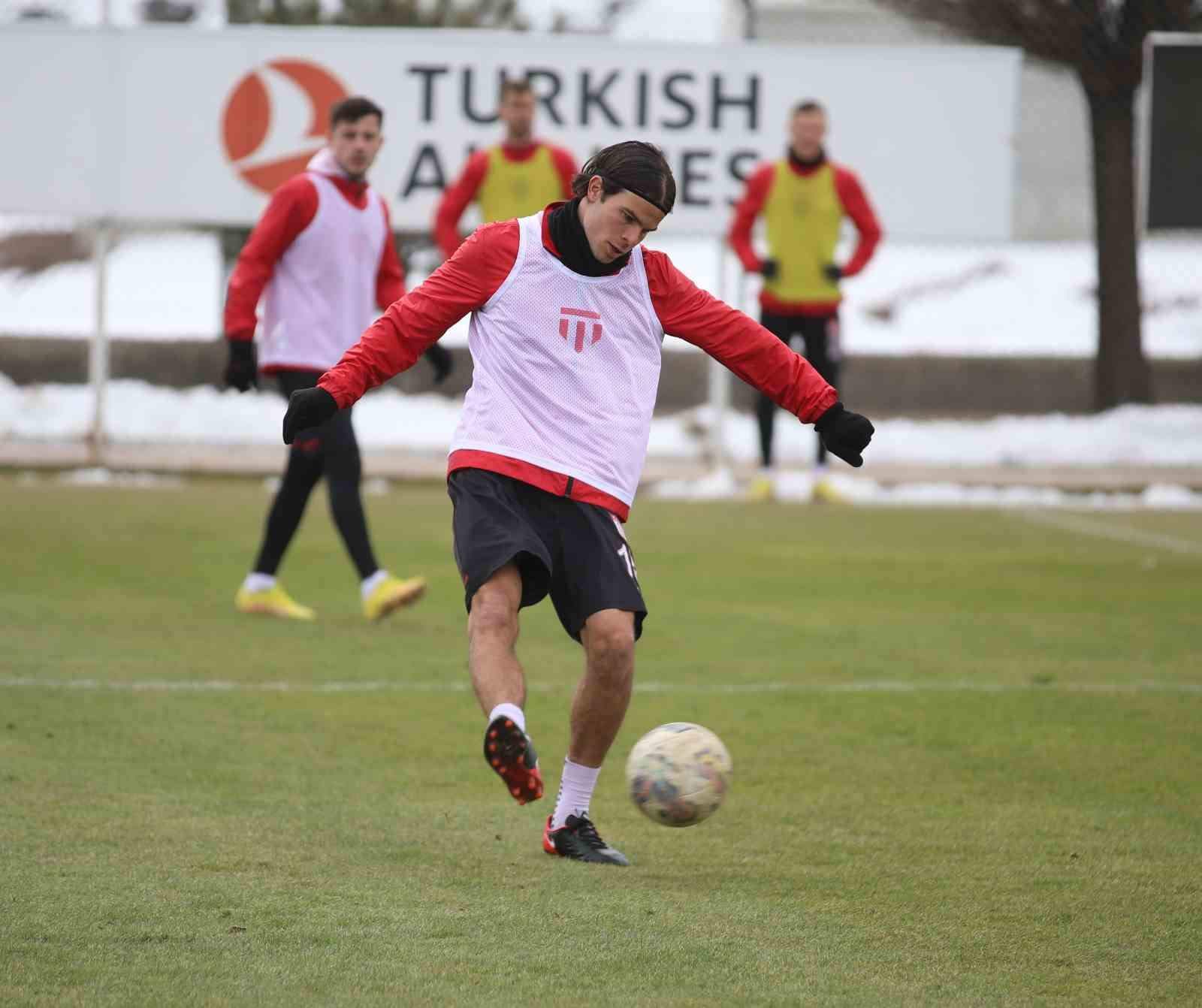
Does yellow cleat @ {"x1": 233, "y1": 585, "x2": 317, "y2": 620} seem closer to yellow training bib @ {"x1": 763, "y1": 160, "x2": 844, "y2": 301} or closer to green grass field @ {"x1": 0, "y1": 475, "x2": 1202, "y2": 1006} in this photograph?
green grass field @ {"x1": 0, "y1": 475, "x2": 1202, "y2": 1006}

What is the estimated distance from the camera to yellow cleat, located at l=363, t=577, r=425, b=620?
27.5ft

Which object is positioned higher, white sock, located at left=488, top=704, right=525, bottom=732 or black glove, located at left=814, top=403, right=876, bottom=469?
black glove, located at left=814, top=403, right=876, bottom=469

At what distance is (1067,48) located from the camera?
18.2 meters

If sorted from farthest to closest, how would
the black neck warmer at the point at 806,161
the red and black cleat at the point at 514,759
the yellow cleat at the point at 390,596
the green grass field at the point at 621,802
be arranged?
the black neck warmer at the point at 806,161 < the yellow cleat at the point at 390,596 < the red and black cleat at the point at 514,759 < the green grass field at the point at 621,802

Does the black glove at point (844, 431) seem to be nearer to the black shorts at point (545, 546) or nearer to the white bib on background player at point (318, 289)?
the black shorts at point (545, 546)

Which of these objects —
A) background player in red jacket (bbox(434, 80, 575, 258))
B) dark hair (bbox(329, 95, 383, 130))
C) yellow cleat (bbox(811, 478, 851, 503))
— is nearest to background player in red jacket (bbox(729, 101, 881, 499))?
yellow cleat (bbox(811, 478, 851, 503))

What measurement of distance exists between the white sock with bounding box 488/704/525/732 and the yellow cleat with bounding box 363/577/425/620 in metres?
3.94

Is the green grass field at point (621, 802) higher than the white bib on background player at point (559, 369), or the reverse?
the white bib on background player at point (559, 369)

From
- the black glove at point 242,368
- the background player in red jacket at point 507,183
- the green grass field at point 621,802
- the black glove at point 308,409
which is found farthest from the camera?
the background player in red jacket at point 507,183

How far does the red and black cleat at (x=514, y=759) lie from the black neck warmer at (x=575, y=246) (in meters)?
1.22

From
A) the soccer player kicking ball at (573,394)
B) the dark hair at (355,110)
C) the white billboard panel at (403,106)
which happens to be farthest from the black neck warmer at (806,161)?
the soccer player kicking ball at (573,394)

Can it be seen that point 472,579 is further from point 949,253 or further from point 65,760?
point 949,253

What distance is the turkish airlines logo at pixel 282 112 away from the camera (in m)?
15.3

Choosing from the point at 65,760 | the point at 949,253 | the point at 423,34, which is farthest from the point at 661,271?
the point at 949,253
